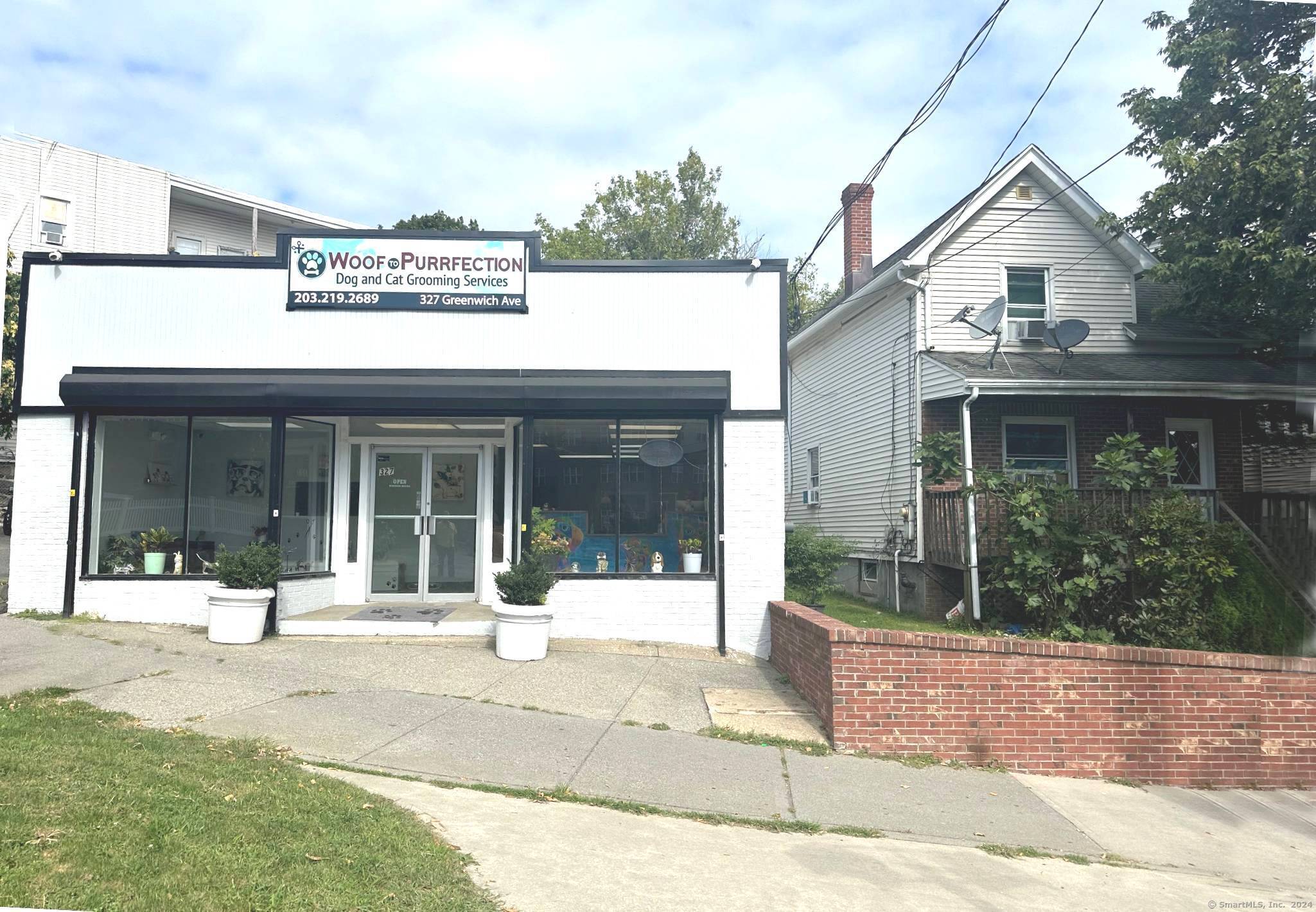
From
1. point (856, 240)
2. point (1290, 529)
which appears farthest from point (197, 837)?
point (856, 240)

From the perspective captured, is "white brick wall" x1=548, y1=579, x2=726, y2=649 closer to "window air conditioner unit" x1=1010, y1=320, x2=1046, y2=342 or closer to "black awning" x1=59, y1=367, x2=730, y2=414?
"black awning" x1=59, y1=367, x2=730, y2=414

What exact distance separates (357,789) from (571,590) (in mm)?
5711

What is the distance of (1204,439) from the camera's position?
16.1 meters

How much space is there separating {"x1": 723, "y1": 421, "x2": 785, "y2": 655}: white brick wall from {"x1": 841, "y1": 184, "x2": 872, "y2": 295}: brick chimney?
30.0ft

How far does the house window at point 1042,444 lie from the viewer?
51.2ft

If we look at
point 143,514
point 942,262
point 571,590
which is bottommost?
point 571,590

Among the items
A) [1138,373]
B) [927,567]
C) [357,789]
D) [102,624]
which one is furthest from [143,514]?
[1138,373]

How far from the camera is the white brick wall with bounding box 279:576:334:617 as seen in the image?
11305 mm

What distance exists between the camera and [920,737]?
7789 mm

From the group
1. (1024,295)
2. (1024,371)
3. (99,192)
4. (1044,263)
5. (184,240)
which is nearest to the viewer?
(1024,371)

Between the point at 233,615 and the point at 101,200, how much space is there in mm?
19372

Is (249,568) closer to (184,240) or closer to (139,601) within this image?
(139,601)

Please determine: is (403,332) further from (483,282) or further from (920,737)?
(920,737)

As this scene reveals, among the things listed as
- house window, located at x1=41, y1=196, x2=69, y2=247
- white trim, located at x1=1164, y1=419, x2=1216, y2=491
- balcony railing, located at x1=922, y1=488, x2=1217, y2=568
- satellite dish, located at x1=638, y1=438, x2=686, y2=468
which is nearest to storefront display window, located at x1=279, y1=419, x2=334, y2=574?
satellite dish, located at x1=638, y1=438, x2=686, y2=468
